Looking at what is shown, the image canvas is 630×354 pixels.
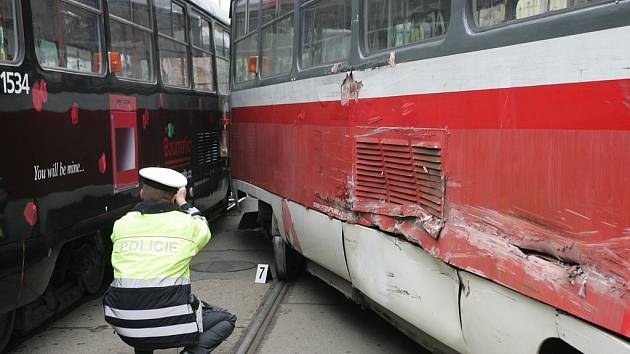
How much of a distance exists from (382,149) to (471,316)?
1257 millimetres

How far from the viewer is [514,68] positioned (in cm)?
253

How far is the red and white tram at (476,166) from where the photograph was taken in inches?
82.7

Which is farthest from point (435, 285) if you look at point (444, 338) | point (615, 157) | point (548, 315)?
point (615, 157)

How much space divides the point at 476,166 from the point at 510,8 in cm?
69

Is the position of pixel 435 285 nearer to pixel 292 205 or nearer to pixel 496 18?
pixel 496 18

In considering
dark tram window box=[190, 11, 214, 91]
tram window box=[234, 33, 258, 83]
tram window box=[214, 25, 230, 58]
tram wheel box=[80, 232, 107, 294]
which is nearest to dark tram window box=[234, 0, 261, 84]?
tram window box=[234, 33, 258, 83]

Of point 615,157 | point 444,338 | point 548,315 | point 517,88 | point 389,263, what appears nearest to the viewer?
point 615,157

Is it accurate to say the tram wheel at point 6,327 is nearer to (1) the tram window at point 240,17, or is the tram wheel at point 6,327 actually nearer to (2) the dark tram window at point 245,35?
(2) the dark tram window at point 245,35

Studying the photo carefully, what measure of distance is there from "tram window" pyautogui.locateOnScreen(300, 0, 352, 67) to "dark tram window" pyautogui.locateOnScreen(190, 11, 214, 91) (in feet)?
12.0

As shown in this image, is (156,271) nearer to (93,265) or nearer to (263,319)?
(263,319)

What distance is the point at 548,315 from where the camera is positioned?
2328mm

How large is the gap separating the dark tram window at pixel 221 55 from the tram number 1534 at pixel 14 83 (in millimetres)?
5754

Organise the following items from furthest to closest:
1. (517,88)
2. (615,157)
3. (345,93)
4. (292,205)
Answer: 1. (292,205)
2. (345,93)
3. (517,88)
4. (615,157)

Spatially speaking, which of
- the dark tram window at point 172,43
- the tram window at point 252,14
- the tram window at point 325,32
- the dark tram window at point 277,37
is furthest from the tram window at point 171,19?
the tram window at point 325,32
